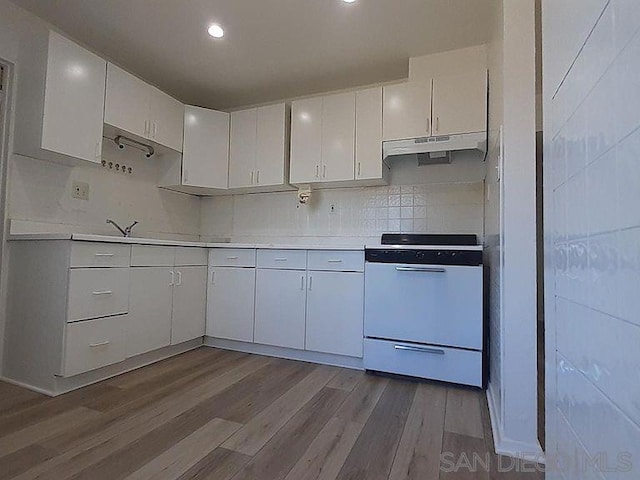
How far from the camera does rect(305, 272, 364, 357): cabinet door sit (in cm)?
264

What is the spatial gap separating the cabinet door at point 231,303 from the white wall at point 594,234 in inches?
98.2

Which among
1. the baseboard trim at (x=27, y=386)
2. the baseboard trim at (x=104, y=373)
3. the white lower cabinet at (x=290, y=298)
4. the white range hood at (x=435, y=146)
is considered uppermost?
the white range hood at (x=435, y=146)

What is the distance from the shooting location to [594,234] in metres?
0.52

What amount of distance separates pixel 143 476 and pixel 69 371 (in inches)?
43.4

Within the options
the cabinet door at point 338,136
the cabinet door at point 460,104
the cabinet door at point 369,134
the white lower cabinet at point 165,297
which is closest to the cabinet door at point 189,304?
the white lower cabinet at point 165,297

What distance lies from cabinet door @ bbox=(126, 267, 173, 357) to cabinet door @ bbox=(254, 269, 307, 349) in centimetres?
70

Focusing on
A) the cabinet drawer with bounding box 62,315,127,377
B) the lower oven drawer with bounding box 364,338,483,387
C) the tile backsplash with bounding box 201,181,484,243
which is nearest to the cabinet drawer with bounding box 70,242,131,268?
the cabinet drawer with bounding box 62,315,127,377

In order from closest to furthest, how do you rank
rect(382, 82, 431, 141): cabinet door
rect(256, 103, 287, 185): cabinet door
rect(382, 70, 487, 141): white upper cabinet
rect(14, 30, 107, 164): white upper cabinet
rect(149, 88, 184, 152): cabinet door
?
1. rect(14, 30, 107, 164): white upper cabinet
2. rect(382, 70, 487, 141): white upper cabinet
3. rect(382, 82, 431, 141): cabinet door
4. rect(149, 88, 184, 152): cabinet door
5. rect(256, 103, 287, 185): cabinet door

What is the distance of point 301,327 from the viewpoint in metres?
2.80

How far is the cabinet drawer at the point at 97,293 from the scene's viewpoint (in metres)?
2.13

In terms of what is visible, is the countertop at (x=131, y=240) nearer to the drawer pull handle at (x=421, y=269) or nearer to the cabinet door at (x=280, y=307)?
the cabinet door at (x=280, y=307)

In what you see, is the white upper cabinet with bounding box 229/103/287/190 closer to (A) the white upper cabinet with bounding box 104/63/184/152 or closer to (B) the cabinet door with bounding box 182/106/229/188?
(B) the cabinet door with bounding box 182/106/229/188

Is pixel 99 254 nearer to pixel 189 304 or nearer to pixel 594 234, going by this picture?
pixel 189 304

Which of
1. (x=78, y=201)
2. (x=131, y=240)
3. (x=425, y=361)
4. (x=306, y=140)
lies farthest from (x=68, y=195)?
(x=425, y=361)
